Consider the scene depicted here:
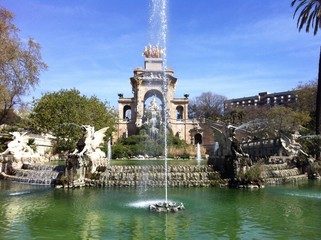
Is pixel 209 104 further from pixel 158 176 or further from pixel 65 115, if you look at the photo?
pixel 158 176

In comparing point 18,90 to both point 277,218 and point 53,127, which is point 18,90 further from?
point 277,218

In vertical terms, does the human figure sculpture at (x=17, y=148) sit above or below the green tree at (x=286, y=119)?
below

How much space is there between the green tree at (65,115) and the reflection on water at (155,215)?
24.0 m

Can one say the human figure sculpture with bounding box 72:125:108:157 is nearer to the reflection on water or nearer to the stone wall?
the stone wall

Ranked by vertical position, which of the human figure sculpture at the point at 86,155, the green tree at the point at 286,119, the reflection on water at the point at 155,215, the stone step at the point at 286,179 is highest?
the green tree at the point at 286,119

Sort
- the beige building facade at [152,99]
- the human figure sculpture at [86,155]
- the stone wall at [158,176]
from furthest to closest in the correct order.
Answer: the beige building facade at [152,99] < the stone wall at [158,176] < the human figure sculpture at [86,155]

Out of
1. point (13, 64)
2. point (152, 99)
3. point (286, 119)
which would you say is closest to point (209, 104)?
point (152, 99)

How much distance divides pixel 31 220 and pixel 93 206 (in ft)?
9.02

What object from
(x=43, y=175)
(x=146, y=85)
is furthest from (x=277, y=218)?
(x=146, y=85)

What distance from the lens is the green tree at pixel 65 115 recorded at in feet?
132

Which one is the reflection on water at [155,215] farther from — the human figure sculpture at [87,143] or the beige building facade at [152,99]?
the beige building facade at [152,99]

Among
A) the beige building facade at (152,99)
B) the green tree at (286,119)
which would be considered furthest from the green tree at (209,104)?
the green tree at (286,119)

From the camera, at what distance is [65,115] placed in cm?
4075

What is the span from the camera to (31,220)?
33.2 ft
